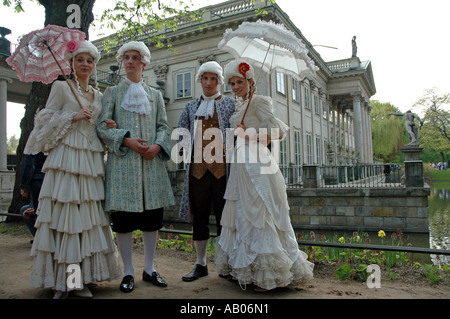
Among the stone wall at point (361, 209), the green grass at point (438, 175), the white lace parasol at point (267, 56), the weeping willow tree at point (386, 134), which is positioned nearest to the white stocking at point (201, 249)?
the white lace parasol at point (267, 56)

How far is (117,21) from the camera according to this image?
10133 millimetres

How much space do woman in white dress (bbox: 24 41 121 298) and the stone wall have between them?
10.8m

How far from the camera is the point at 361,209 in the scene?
12.2 m

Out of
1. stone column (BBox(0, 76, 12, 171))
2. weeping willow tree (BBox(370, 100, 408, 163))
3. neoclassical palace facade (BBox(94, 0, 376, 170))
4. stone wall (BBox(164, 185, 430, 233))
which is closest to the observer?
stone wall (BBox(164, 185, 430, 233))

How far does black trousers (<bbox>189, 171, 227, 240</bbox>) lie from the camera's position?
3471mm

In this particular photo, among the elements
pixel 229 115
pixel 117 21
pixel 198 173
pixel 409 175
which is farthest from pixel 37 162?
pixel 409 175

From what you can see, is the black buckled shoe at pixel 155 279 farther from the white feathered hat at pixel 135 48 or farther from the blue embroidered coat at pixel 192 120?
the white feathered hat at pixel 135 48

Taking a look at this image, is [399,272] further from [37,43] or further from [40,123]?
[37,43]

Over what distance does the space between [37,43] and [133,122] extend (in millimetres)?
1175

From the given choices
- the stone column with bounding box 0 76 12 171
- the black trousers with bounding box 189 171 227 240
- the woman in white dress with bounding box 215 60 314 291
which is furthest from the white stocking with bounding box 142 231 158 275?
the stone column with bounding box 0 76 12 171

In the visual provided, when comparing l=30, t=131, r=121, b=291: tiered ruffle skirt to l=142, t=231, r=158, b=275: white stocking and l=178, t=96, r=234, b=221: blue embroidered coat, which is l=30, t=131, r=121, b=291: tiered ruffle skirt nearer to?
l=142, t=231, r=158, b=275: white stocking

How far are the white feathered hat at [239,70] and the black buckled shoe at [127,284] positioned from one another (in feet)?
7.28

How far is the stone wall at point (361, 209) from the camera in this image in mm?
11312

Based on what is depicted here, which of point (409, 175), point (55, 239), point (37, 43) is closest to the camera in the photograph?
point (55, 239)
